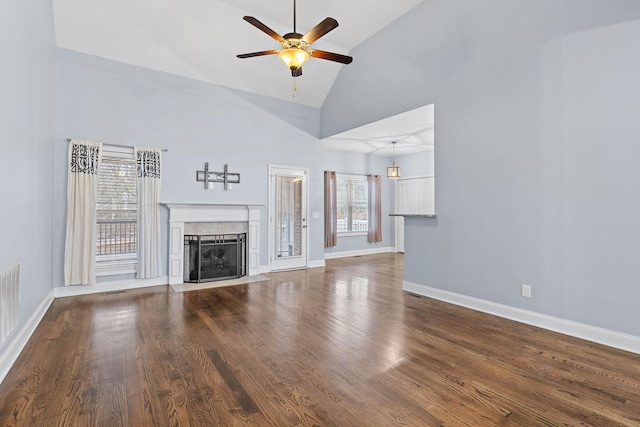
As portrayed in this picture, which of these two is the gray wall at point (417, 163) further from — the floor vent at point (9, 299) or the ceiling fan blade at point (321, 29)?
the floor vent at point (9, 299)

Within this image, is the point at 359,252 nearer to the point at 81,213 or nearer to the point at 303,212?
the point at 303,212

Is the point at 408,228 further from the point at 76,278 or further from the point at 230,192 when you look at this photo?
the point at 76,278

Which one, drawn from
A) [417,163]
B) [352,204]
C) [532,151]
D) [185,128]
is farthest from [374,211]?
[532,151]

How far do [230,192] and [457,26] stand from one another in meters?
4.50

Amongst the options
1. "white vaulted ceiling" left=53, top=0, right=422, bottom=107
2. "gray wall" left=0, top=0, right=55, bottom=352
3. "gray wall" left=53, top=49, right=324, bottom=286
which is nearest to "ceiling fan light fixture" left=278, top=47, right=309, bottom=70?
"white vaulted ceiling" left=53, top=0, right=422, bottom=107

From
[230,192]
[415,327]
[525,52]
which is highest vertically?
[525,52]

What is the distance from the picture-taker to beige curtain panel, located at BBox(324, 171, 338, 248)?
8.30 metres

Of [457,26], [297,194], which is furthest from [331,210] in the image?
[457,26]

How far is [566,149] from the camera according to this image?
3.30 meters

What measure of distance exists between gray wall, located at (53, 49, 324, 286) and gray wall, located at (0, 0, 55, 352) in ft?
1.32

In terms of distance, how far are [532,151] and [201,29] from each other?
4.93 m

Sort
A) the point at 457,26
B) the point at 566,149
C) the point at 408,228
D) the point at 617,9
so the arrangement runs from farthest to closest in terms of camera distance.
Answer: the point at 408,228, the point at 457,26, the point at 566,149, the point at 617,9

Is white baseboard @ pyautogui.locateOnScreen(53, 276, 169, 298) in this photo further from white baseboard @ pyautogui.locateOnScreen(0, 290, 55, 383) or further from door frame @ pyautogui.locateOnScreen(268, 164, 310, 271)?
door frame @ pyautogui.locateOnScreen(268, 164, 310, 271)

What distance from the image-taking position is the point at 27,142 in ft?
9.56
